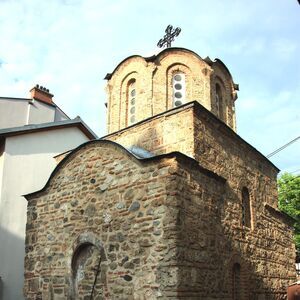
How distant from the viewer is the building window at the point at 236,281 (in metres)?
8.46

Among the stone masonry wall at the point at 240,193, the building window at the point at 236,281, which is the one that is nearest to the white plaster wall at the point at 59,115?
the stone masonry wall at the point at 240,193

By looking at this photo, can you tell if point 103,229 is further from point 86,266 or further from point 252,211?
point 252,211

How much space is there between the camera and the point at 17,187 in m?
12.2

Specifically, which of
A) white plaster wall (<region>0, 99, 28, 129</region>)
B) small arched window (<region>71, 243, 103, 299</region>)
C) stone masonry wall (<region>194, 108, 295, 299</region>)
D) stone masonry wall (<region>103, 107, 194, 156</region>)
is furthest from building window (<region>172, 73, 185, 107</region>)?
white plaster wall (<region>0, 99, 28, 129</region>)

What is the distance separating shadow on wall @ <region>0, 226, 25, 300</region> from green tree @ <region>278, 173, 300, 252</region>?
48.7ft

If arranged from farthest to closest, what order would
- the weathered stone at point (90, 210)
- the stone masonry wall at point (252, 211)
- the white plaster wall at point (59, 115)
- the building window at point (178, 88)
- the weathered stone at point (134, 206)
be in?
1. the white plaster wall at point (59, 115)
2. the building window at point (178, 88)
3. the stone masonry wall at point (252, 211)
4. the weathered stone at point (90, 210)
5. the weathered stone at point (134, 206)

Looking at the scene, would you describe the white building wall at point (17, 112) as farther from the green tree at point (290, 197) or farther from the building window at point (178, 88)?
the green tree at point (290, 197)

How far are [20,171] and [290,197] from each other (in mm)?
15302

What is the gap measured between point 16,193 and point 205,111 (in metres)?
6.53

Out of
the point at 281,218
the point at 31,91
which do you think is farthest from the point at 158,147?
the point at 31,91

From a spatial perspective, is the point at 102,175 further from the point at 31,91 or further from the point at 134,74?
the point at 31,91

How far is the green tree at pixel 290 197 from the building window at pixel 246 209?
1226 centimetres

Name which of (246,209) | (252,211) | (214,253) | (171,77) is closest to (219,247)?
(214,253)

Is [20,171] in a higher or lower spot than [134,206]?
higher
